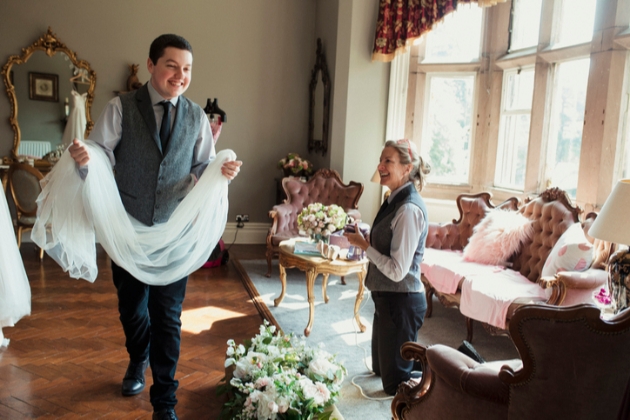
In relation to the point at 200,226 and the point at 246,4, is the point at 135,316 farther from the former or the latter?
the point at 246,4

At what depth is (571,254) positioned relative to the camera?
11.9 feet

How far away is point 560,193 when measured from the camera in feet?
14.1

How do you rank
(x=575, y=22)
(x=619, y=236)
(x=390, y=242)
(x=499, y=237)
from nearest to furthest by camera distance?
(x=619, y=236), (x=390, y=242), (x=499, y=237), (x=575, y=22)

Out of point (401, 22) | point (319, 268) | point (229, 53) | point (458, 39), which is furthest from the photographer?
point (229, 53)

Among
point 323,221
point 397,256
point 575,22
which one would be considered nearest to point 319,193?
point 323,221

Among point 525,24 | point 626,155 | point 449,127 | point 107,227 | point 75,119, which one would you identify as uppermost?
point 525,24

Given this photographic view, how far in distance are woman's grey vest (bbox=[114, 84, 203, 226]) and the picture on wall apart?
15.7 ft

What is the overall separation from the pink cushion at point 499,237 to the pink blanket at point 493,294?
0.33 metres

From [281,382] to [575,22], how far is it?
4.37 metres

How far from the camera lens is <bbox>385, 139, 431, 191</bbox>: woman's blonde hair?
9.91 ft

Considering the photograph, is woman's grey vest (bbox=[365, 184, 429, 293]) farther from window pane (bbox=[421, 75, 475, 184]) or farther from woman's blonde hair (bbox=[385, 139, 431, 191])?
window pane (bbox=[421, 75, 475, 184])

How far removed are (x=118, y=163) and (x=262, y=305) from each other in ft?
7.84

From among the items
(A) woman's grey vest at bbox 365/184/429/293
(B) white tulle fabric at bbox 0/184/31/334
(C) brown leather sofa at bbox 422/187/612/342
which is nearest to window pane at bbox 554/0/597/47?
(C) brown leather sofa at bbox 422/187/612/342

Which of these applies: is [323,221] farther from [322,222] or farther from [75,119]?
[75,119]
